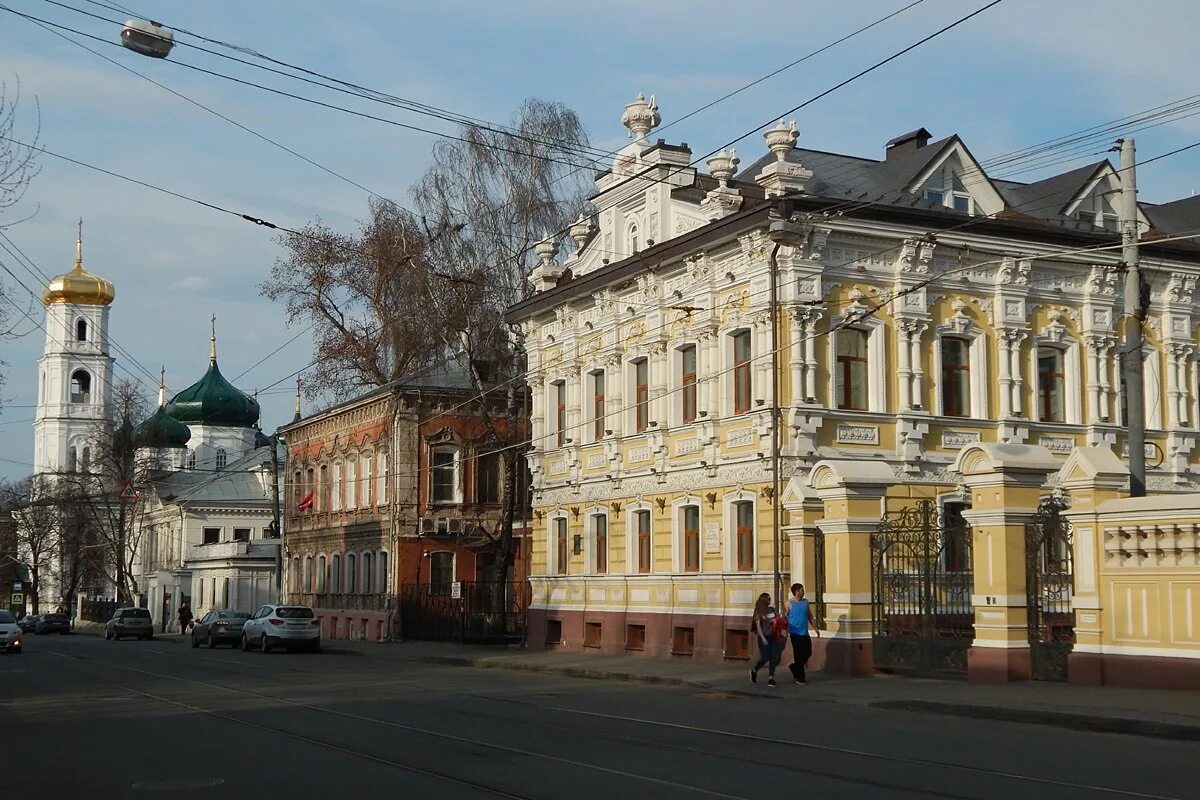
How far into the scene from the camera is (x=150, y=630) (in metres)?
66.5

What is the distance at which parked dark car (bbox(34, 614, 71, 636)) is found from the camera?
85.3 metres

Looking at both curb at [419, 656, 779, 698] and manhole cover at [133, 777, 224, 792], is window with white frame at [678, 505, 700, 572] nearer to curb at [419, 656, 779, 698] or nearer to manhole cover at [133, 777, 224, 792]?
curb at [419, 656, 779, 698]

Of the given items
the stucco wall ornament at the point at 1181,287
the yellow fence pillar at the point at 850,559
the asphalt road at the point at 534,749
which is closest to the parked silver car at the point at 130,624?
the asphalt road at the point at 534,749

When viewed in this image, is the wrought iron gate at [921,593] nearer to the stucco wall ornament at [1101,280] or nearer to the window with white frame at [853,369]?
the window with white frame at [853,369]

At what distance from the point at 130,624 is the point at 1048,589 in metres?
51.1

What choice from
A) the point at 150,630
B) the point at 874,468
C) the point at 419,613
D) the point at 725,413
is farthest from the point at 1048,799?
the point at 150,630

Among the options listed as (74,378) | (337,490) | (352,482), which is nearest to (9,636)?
(352,482)

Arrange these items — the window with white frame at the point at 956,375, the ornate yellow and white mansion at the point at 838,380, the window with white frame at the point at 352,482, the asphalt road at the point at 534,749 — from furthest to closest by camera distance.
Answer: the window with white frame at the point at 352,482 → the window with white frame at the point at 956,375 → the ornate yellow and white mansion at the point at 838,380 → the asphalt road at the point at 534,749

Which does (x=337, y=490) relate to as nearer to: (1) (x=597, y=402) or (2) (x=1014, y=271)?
(1) (x=597, y=402)

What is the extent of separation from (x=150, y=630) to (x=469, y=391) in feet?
74.4

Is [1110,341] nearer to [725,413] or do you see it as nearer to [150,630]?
[725,413]

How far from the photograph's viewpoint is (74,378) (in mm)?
121375

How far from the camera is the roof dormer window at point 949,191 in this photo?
34781 mm

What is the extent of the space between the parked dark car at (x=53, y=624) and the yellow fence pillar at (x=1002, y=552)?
72.4 m
